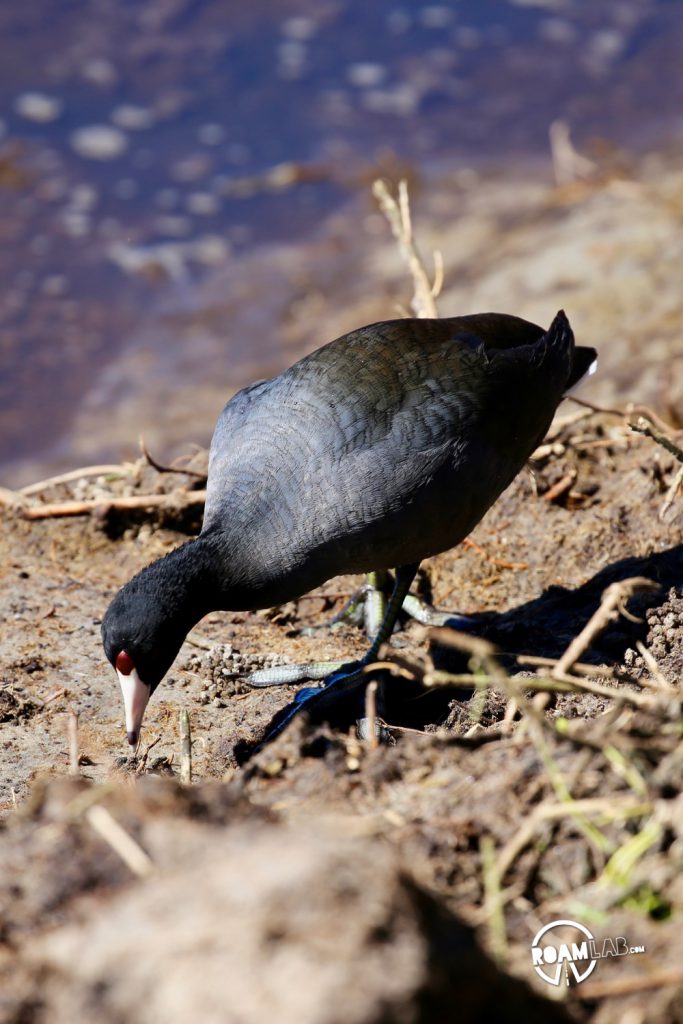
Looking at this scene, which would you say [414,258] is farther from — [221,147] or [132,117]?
[132,117]

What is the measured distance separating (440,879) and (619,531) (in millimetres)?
2673

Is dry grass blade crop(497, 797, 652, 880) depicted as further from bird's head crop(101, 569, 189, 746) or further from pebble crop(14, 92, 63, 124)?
pebble crop(14, 92, 63, 124)

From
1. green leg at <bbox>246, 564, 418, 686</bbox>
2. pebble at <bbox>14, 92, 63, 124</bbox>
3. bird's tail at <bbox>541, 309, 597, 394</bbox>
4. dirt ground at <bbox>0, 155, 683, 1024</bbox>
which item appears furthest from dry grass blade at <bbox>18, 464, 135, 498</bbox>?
pebble at <bbox>14, 92, 63, 124</bbox>

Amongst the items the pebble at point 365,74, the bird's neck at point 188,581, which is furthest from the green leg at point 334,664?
the pebble at point 365,74

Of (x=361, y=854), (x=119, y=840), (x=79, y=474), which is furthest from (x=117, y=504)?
(x=361, y=854)

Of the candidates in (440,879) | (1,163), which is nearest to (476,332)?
(440,879)

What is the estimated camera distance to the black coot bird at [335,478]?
3.66 meters

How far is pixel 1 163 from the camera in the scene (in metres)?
10.8

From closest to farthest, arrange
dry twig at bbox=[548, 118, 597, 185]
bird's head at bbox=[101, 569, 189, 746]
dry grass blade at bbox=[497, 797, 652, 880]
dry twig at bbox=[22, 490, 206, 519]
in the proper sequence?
dry grass blade at bbox=[497, 797, 652, 880], bird's head at bbox=[101, 569, 189, 746], dry twig at bbox=[22, 490, 206, 519], dry twig at bbox=[548, 118, 597, 185]

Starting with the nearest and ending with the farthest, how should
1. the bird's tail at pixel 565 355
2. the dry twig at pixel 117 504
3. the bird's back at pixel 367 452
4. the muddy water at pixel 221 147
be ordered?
the bird's back at pixel 367 452
the bird's tail at pixel 565 355
the dry twig at pixel 117 504
the muddy water at pixel 221 147

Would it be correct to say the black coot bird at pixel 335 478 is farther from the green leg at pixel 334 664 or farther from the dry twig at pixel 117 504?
the dry twig at pixel 117 504

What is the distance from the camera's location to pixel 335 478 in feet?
12.5

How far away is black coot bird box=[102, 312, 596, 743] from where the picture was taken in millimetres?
3664

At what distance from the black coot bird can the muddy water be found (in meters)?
4.24
